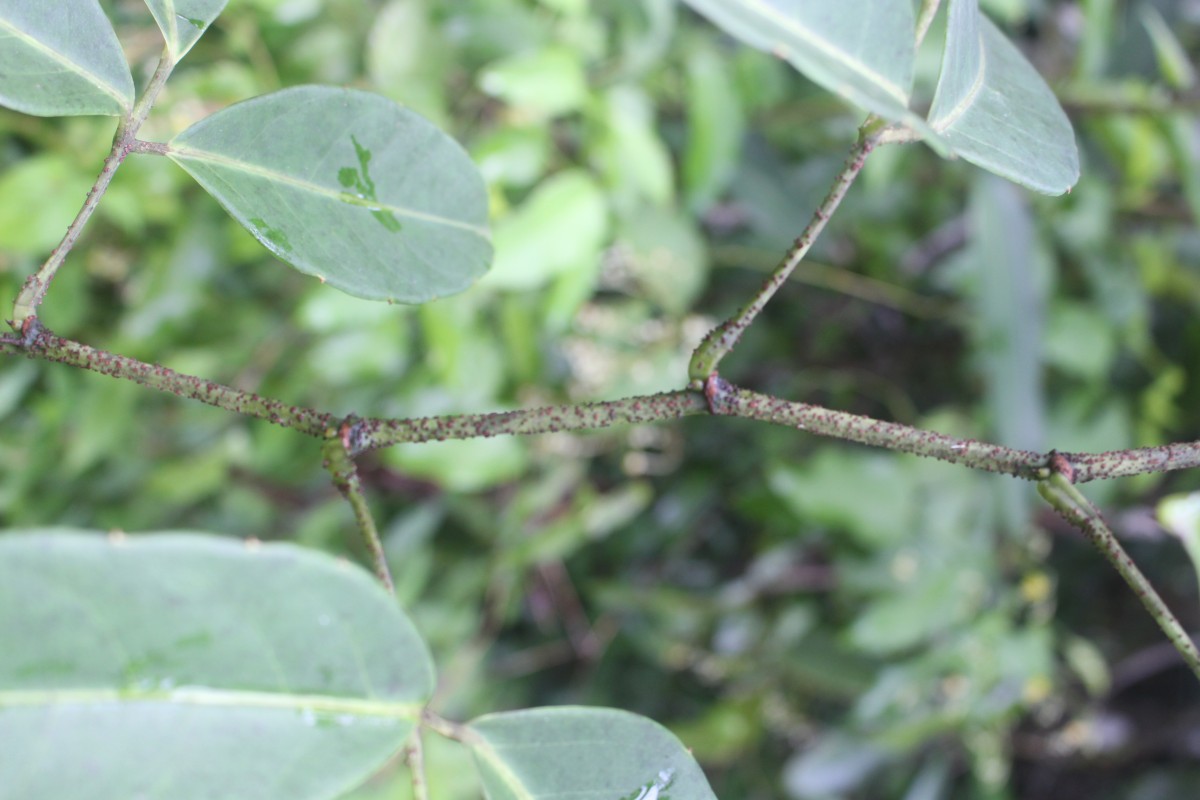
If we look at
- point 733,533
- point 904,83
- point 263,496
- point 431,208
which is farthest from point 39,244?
point 733,533

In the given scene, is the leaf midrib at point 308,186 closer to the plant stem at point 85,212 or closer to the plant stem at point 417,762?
the plant stem at point 85,212

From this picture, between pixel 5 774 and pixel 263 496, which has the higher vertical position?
pixel 5 774

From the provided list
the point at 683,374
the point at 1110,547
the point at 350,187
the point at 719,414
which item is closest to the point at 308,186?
the point at 350,187

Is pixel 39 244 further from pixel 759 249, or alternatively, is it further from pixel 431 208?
pixel 759 249

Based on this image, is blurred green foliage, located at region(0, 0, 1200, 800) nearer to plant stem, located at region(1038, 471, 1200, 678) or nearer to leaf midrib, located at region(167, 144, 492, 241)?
leaf midrib, located at region(167, 144, 492, 241)

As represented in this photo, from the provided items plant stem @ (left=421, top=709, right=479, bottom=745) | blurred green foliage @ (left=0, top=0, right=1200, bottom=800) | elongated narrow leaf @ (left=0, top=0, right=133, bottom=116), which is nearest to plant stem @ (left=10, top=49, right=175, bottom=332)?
elongated narrow leaf @ (left=0, top=0, right=133, bottom=116)

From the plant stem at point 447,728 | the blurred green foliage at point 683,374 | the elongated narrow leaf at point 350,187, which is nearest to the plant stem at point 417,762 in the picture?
the plant stem at point 447,728

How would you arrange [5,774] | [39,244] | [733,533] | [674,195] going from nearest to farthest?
1. [5,774]
2. [39,244]
3. [674,195]
4. [733,533]
